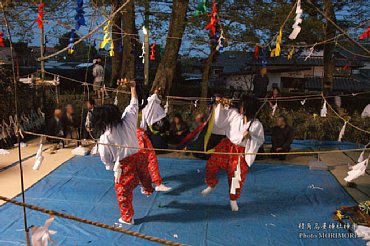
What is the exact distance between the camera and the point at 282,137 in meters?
6.18

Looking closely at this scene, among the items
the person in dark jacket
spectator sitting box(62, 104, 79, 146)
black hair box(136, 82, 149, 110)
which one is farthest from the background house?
black hair box(136, 82, 149, 110)

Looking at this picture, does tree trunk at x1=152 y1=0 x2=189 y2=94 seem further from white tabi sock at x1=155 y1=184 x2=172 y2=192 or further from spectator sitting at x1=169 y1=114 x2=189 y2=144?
white tabi sock at x1=155 y1=184 x2=172 y2=192

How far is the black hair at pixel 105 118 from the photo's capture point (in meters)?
3.35

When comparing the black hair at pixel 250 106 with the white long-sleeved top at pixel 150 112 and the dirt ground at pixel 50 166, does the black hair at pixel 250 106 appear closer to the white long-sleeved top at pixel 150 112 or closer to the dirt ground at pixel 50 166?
the white long-sleeved top at pixel 150 112

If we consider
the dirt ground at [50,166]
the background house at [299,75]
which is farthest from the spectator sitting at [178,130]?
the background house at [299,75]

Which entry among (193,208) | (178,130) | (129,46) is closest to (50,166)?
(178,130)

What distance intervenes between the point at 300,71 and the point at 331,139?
905cm

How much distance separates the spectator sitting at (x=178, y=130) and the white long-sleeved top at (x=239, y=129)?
2331mm

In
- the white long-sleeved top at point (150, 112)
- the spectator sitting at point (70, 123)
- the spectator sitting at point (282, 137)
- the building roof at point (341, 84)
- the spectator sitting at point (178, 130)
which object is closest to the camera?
the white long-sleeved top at point (150, 112)

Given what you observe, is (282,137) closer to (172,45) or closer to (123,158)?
(123,158)

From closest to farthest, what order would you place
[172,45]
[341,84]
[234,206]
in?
[234,206] < [172,45] < [341,84]

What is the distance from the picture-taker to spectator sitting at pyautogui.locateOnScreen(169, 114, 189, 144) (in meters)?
6.22

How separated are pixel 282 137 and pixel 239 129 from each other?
8.65 ft

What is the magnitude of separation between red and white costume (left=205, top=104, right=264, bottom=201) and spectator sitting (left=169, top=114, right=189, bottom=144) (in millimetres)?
2222
